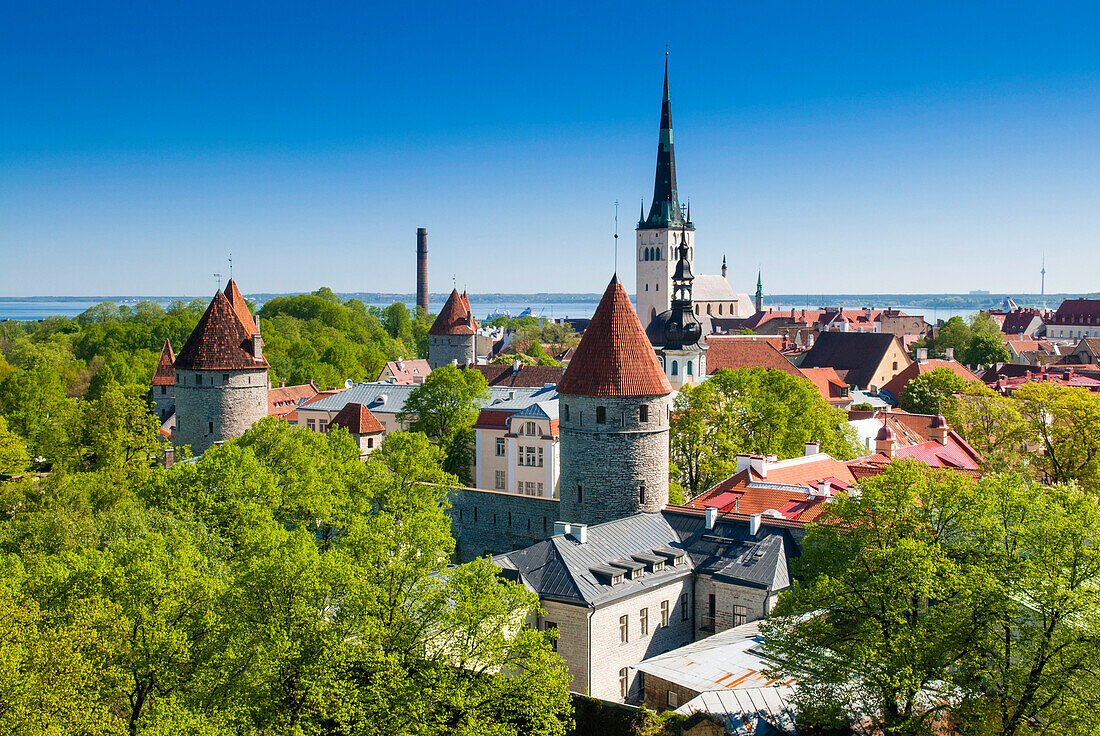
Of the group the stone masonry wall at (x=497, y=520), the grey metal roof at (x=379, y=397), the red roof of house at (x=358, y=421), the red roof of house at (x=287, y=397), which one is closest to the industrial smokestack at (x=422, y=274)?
the red roof of house at (x=287, y=397)

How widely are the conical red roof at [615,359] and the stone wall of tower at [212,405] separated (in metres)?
18.4

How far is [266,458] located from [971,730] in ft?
81.6

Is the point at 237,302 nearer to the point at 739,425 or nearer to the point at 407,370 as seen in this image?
the point at 739,425

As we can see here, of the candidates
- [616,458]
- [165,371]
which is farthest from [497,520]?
[165,371]

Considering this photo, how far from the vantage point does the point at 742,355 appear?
62.2 metres

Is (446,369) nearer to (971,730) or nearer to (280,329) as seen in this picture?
(971,730)

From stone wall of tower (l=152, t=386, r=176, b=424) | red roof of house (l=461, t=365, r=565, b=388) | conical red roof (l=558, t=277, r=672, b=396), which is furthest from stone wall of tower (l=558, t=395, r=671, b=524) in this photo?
stone wall of tower (l=152, t=386, r=176, b=424)

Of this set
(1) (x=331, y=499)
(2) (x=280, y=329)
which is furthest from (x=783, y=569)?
(2) (x=280, y=329)

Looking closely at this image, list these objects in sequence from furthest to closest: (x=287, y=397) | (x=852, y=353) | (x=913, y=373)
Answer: (x=852, y=353), (x=287, y=397), (x=913, y=373)

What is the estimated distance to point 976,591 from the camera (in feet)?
56.7

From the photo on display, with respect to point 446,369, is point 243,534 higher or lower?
lower

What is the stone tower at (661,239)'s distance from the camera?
84.6 metres

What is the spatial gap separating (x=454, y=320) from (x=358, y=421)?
118 ft

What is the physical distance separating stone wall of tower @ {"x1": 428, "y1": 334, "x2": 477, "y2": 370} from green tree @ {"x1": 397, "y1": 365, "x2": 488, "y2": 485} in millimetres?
34709
